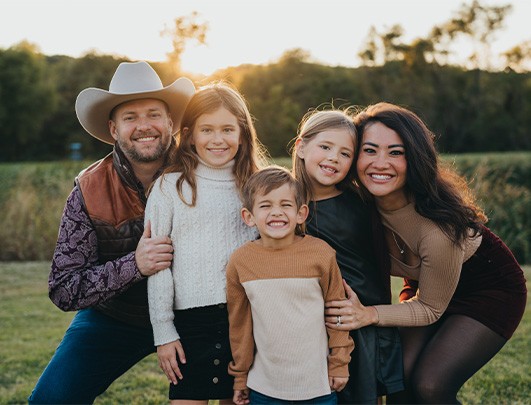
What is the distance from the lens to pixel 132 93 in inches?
140

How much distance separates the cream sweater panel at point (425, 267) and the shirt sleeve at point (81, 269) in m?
1.34

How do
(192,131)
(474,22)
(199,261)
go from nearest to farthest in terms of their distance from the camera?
(199,261) → (192,131) → (474,22)

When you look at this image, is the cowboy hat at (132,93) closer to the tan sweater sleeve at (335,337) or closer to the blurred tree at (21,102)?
the tan sweater sleeve at (335,337)

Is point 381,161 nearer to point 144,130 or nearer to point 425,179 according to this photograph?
point 425,179

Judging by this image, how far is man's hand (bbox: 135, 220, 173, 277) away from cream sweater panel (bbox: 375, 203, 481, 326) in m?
1.10

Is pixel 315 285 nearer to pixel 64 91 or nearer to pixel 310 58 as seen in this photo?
pixel 310 58

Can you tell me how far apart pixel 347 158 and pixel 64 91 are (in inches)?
1520

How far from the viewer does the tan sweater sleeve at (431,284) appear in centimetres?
329

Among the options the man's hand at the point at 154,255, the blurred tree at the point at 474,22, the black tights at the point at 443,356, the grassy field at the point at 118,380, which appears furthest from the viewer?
the blurred tree at the point at 474,22

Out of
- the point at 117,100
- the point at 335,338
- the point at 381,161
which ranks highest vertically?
the point at 117,100

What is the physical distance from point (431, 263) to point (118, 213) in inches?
67.4

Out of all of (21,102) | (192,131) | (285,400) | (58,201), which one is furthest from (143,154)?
(21,102)

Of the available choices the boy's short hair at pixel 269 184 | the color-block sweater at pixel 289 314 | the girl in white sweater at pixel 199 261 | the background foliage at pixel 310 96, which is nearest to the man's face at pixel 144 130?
the girl in white sweater at pixel 199 261

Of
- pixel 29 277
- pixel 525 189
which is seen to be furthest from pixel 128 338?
pixel 525 189
